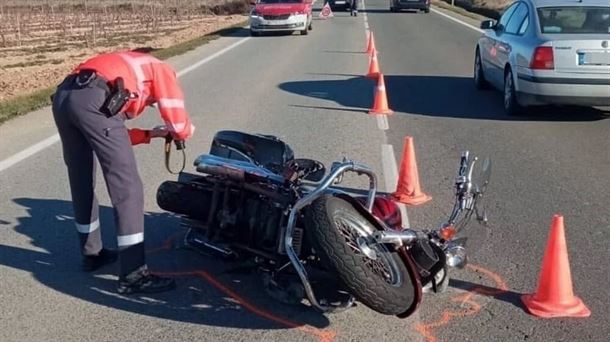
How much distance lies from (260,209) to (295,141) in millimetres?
4868

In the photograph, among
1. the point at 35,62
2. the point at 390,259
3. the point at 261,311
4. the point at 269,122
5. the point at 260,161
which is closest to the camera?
the point at 390,259

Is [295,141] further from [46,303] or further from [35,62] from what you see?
[35,62]

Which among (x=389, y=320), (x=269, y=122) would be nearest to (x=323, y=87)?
(x=269, y=122)

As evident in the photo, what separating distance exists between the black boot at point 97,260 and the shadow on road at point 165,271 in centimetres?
4

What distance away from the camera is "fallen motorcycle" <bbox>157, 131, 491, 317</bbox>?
4.46m

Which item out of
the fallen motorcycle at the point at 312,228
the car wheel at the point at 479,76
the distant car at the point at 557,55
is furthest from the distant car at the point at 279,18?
the fallen motorcycle at the point at 312,228

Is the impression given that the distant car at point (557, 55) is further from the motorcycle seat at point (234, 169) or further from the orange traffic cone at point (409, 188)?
the motorcycle seat at point (234, 169)

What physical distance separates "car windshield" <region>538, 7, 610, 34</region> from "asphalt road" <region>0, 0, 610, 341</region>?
1134 millimetres

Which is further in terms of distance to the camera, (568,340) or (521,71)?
(521,71)

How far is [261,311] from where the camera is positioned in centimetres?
496

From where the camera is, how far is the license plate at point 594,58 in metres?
10.6

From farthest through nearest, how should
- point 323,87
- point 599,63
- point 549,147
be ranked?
point 323,87
point 599,63
point 549,147

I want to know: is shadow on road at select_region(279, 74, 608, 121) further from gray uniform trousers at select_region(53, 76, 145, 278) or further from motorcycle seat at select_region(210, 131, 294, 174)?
gray uniform trousers at select_region(53, 76, 145, 278)

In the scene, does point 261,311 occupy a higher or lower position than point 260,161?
lower
